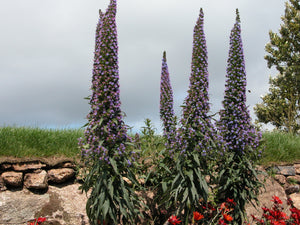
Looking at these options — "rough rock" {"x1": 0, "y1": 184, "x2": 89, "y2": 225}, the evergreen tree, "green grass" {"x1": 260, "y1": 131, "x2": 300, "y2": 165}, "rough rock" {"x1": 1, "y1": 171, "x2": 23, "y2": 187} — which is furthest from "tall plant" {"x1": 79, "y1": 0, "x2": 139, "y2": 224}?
the evergreen tree

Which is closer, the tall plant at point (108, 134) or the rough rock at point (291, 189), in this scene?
the tall plant at point (108, 134)

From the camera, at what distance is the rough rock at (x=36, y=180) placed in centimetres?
631

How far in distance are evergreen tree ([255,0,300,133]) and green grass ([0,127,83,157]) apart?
1589cm

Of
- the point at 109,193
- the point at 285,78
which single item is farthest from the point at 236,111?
the point at 285,78

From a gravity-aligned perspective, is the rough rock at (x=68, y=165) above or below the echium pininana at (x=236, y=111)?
below

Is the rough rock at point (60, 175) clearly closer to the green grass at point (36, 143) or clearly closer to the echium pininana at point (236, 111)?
the green grass at point (36, 143)

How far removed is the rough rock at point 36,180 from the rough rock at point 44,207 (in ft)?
0.61

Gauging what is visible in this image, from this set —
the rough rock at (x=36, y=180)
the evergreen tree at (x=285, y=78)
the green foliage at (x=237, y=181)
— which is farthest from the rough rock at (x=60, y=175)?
the evergreen tree at (x=285, y=78)

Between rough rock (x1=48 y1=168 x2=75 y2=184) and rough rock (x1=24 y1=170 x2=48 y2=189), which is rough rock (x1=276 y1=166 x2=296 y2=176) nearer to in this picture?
rough rock (x1=48 y1=168 x2=75 y2=184)

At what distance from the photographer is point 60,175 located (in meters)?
6.53

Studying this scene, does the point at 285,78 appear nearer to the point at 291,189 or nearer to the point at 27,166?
the point at 291,189

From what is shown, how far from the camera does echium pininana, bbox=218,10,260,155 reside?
599 cm

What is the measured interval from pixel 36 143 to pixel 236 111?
199 inches

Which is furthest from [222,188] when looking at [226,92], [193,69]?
[193,69]
